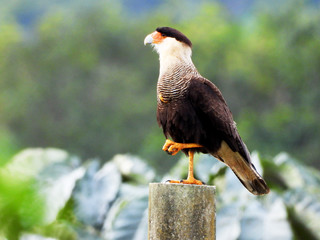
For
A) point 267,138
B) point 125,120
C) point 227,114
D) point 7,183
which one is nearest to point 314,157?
point 267,138

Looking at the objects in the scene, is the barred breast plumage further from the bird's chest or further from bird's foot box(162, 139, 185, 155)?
bird's foot box(162, 139, 185, 155)

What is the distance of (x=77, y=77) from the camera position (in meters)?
30.5

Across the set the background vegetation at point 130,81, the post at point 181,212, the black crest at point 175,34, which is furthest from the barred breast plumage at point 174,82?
the background vegetation at point 130,81

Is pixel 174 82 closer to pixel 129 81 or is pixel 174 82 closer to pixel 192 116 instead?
pixel 192 116

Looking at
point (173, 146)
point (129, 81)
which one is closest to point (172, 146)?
point (173, 146)

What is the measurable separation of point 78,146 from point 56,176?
65.5ft

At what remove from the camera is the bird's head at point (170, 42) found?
9.90 ft

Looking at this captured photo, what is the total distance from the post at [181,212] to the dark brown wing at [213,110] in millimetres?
393

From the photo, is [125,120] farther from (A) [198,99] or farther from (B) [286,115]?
(A) [198,99]

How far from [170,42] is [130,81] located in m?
27.5

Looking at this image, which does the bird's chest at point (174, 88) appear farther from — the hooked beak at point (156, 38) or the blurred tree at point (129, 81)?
the blurred tree at point (129, 81)

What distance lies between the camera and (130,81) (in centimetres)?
3042

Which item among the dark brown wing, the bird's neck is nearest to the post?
the dark brown wing

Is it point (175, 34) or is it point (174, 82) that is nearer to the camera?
point (174, 82)
